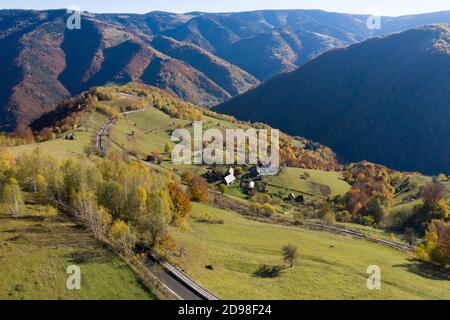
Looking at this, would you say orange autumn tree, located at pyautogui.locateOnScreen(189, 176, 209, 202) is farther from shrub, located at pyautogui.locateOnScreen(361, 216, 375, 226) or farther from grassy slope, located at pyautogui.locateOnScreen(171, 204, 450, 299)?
shrub, located at pyautogui.locateOnScreen(361, 216, 375, 226)

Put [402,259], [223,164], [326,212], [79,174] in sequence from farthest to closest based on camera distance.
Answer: [223,164] → [326,212] → [402,259] → [79,174]

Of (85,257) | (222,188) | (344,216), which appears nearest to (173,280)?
(85,257)

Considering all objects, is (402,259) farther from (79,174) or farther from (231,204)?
(79,174)

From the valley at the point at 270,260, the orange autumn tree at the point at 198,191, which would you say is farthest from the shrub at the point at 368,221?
the orange autumn tree at the point at 198,191

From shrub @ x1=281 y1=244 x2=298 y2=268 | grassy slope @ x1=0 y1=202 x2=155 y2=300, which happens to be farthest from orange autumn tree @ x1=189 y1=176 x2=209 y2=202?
grassy slope @ x1=0 y1=202 x2=155 y2=300
